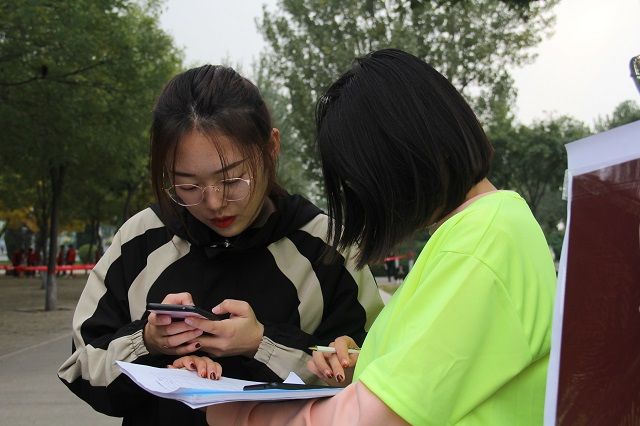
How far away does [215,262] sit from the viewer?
2320 mm

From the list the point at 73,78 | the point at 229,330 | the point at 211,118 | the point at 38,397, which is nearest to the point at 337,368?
the point at 229,330

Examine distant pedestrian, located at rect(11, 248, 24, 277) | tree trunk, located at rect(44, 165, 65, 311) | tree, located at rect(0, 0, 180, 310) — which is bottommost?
distant pedestrian, located at rect(11, 248, 24, 277)

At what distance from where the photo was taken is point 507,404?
1.33m

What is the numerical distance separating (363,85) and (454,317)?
19.3 inches

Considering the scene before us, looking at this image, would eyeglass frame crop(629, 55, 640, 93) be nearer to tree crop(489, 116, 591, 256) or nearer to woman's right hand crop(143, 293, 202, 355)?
woman's right hand crop(143, 293, 202, 355)

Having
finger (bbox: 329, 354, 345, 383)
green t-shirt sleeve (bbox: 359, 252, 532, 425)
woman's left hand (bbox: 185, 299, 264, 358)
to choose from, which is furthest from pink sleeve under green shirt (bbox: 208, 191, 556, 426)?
woman's left hand (bbox: 185, 299, 264, 358)

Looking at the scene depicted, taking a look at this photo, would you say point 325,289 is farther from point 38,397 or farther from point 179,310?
point 38,397

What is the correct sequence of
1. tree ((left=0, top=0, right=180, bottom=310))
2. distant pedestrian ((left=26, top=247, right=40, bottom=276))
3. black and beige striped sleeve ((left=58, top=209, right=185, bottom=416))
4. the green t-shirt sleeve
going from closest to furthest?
the green t-shirt sleeve < black and beige striped sleeve ((left=58, top=209, right=185, bottom=416)) < tree ((left=0, top=0, right=180, bottom=310)) < distant pedestrian ((left=26, top=247, right=40, bottom=276))

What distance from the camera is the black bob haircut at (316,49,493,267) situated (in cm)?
147

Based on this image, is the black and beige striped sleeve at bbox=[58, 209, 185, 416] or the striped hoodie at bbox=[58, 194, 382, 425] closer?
the black and beige striped sleeve at bbox=[58, 209, 185, 416]

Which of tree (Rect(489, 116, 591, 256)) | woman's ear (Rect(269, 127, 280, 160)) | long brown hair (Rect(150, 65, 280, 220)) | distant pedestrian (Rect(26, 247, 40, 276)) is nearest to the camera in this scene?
long brown hair (Rect(150, 65, 280, 220))

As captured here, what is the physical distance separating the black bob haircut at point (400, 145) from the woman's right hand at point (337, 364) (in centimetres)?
40

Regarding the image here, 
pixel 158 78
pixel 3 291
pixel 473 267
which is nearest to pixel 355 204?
pixel 473 267

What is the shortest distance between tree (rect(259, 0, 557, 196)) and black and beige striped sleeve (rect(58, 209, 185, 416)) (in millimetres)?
24310
